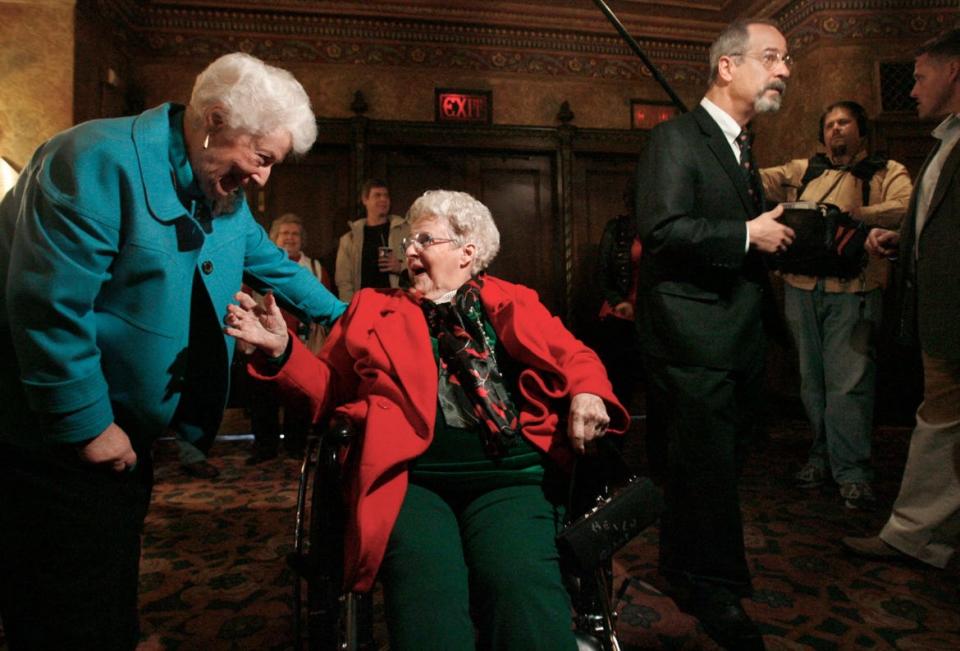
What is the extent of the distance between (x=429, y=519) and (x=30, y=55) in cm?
459

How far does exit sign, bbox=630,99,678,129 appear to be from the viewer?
5805 millimetres

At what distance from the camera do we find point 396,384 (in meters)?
1.39

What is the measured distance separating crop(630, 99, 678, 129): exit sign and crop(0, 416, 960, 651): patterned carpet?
4037 mm

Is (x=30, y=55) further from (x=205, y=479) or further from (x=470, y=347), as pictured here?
(x=470, y=347)

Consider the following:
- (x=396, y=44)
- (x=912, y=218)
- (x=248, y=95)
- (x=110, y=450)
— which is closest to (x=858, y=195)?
(x=912, y=218)

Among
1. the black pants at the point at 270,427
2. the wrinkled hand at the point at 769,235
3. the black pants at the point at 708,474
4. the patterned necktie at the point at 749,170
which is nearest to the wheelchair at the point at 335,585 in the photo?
the black pants at the point at 708,474

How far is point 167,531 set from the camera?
2502 millimetres

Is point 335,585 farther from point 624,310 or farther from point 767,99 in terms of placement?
point 624,310

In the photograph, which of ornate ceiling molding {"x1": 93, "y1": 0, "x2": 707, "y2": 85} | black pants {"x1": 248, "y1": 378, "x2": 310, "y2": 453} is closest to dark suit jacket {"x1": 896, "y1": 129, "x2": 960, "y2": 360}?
black pants {"x1": 248, "y1": 378, "x2": 310, "y2": 453}

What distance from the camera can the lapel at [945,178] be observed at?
185cm

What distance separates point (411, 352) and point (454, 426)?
0.72 ft

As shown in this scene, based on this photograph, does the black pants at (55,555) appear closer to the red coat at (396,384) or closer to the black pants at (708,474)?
the red coat at (396,384)

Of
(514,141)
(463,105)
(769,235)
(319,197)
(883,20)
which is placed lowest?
(769,235)

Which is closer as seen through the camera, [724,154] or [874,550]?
[724,154]
